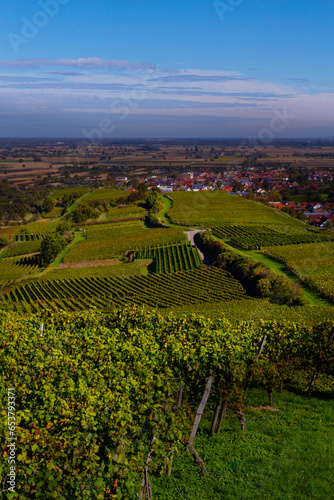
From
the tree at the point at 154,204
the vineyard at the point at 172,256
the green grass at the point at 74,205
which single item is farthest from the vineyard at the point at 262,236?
the green grass at the point at 74,205

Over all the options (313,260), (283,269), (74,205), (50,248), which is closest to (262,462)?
(283,269)

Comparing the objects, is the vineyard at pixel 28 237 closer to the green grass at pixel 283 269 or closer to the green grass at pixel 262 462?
the green grass at pixel 283 269

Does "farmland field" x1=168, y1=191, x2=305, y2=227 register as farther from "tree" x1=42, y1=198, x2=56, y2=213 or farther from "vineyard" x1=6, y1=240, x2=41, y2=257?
"tree" x1=42, y1=198, x2=56, y2=213

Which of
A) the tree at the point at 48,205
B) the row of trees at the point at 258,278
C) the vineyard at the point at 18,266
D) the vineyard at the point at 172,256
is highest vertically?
the tree at the point at 48,205

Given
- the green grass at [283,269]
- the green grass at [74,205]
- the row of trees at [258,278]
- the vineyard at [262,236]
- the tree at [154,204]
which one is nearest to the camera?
the green grass at [283,269]

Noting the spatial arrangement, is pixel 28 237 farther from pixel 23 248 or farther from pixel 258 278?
pixel 258 278

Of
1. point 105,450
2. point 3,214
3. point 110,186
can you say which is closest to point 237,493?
point 105,450

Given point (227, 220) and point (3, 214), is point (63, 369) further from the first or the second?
point (3, 214)

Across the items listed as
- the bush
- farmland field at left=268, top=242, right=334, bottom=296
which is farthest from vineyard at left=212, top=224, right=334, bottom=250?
the bush
